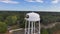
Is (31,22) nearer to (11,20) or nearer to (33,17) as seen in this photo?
(33,17)

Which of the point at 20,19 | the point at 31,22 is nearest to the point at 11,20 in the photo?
the point at 20,19

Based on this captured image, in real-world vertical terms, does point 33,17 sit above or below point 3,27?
above

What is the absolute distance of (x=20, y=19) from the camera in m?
2.19

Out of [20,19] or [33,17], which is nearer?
[33,17]

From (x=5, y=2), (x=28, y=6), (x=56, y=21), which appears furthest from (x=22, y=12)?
(x=56, y=21)

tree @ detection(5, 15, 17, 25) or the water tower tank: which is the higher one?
the water tower tank

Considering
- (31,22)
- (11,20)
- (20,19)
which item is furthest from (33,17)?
(11,20)

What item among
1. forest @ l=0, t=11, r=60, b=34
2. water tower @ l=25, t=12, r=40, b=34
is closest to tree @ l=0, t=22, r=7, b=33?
forest @ l=0, t=11, r=60, b=34

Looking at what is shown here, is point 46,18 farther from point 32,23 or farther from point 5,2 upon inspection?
point 5,2

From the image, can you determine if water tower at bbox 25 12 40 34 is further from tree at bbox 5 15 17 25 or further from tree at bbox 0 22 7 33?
tree at bbox 0 22 7 33

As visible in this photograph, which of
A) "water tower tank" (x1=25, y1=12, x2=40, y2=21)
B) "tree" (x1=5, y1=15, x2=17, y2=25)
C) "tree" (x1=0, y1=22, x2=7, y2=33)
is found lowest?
"tree" (x1=0, y1=22, x2=7, y2=33)

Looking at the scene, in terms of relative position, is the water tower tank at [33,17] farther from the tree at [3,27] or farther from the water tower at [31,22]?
the tree at [3,27]

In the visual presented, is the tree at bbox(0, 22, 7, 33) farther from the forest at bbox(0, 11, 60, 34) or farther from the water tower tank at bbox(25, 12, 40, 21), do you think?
the water tower tank at bbox(25, 12, 40, 21)

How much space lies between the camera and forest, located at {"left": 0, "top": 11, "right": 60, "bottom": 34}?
2166 mm
